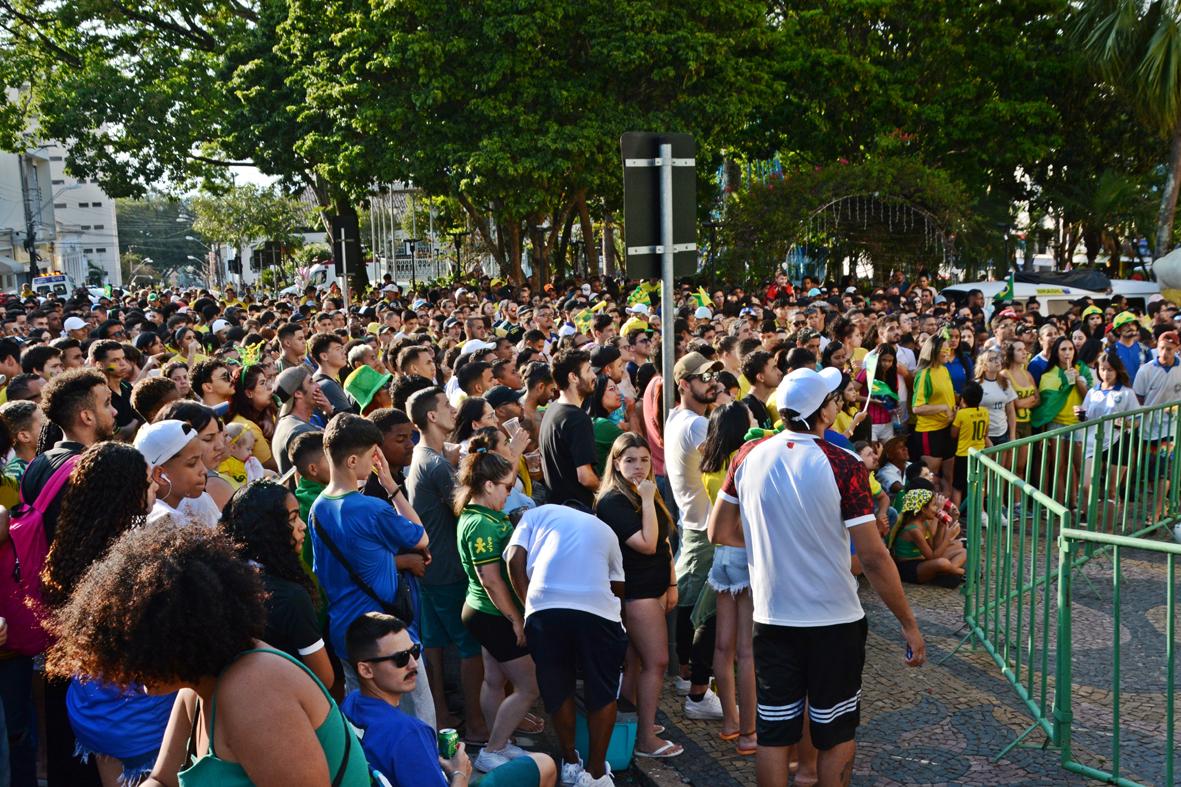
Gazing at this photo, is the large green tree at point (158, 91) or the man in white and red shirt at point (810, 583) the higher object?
the large green tree at point (158, 91)

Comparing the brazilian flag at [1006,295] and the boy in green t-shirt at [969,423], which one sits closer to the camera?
the boy in green t-shirt at [969,423]

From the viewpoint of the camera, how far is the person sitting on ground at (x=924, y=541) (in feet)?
26.4

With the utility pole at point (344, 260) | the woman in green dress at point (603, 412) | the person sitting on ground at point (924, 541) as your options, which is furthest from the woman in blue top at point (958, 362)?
the utility pole at point (344, 260)

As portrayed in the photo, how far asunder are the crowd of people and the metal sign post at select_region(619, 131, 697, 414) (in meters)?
0.25

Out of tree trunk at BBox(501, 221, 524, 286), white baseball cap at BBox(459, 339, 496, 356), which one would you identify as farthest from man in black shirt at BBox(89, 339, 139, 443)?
tree trunk at BBox(501, 221, 524, 286)

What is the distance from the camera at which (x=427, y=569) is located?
5.77 meters

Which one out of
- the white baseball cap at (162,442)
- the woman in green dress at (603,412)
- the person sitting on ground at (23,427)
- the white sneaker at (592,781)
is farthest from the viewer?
the woman in green dress at (603,412)

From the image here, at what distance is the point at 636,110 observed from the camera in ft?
79.4

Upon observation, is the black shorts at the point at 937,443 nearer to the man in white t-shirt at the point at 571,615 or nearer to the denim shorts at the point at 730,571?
the denim shorts at the point at 730,571

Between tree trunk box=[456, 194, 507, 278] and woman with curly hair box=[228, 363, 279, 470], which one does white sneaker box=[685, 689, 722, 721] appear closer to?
woman with curly hair box=[228, 363, 279, 470]

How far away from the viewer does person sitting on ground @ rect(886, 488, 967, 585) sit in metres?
8.05

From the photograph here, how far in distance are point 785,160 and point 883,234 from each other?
551cm

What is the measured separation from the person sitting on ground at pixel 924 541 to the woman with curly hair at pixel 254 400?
177 inches

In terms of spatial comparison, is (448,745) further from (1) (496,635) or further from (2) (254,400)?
(2) (254,400)
